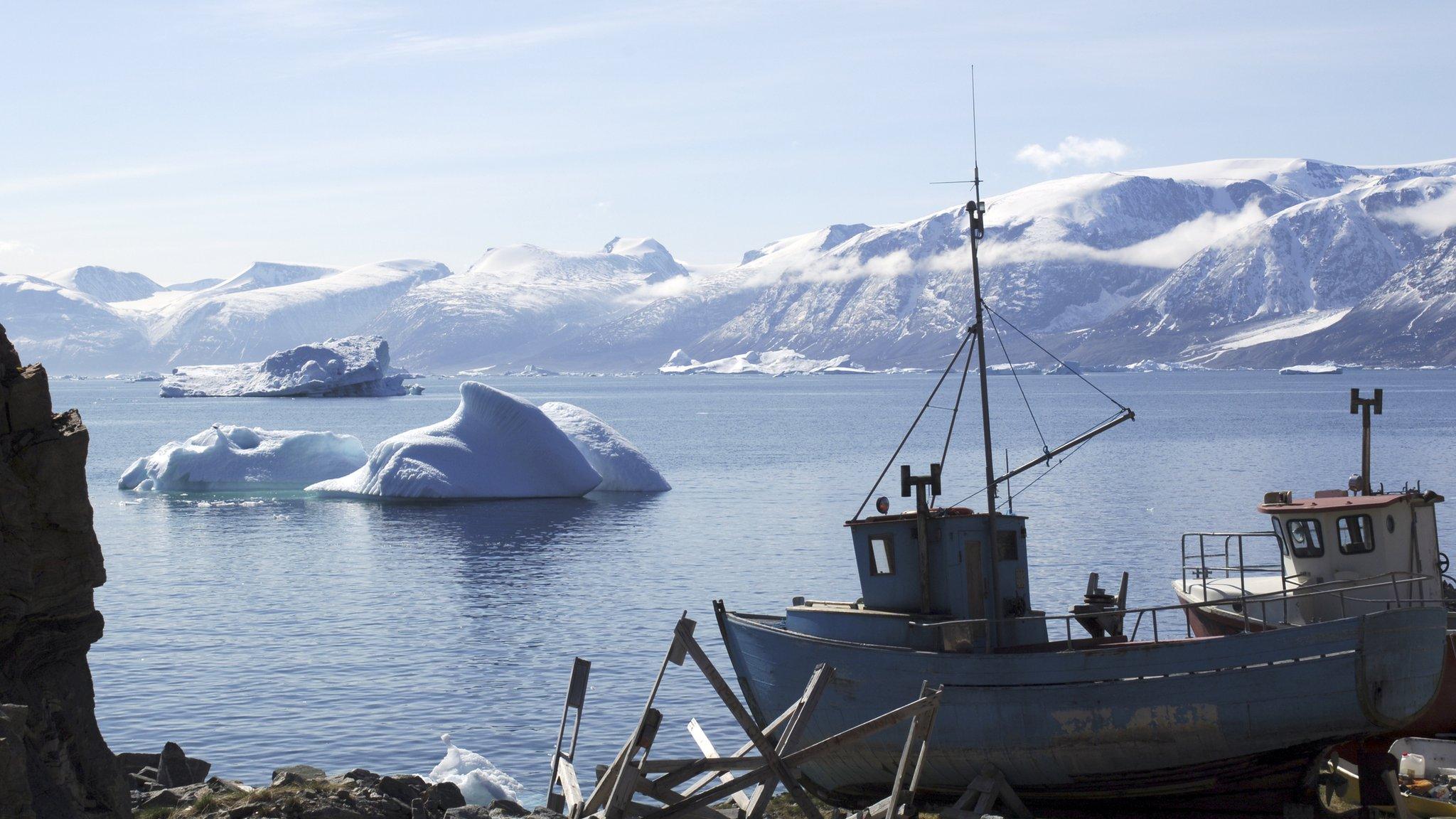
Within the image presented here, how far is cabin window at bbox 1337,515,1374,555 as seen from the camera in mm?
21375

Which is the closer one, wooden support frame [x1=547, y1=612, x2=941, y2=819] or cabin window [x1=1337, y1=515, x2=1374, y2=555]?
wooden support frame [x1=547, y1=612, x2=941, y2=819]

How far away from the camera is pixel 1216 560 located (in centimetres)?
4381

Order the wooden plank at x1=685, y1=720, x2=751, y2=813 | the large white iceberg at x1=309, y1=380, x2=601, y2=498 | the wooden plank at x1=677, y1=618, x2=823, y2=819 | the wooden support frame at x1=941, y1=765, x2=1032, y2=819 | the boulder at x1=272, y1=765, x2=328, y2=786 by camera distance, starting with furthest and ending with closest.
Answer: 1. the large white iceberg at x1=309, y1=380, x2=601, y2=498
2. the wooden support frame at x1=941, y1=765, x2=1032, y2=819
3. the boulder at x1=272, y1=765, x2=328, y2=786
4. the wooden plank at x1=685, y1=720, x2=751, y2=813
5. the wooden plank at x1=677, y1=618, x2=823, y2=819

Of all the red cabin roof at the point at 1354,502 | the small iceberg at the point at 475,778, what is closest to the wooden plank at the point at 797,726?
the small iceberg at the point at 475,778

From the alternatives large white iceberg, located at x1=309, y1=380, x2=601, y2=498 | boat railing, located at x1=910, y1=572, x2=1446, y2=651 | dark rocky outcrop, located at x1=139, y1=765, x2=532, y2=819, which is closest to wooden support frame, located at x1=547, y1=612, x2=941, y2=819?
dark rocky outcrop, located at x1=139, y1=765, x2=532, y2=819

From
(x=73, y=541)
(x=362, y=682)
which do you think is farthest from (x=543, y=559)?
(x=73, y=541)

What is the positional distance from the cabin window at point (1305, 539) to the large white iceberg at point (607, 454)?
42.2 m

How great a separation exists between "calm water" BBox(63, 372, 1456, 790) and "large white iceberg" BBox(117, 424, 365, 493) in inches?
44.4

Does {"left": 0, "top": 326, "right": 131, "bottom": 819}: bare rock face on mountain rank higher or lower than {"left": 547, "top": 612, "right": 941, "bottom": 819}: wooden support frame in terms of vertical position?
higher

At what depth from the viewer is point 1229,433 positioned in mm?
105625

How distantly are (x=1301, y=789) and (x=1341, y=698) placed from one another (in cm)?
142

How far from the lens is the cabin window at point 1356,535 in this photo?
21.4 metres

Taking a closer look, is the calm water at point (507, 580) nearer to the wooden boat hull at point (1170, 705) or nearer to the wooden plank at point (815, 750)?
the wooden boat hull at point (1170, 705)

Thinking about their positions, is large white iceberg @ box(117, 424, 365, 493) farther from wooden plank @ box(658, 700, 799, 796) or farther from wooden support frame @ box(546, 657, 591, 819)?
wooden plank @ box(658, 700, 799, 796)
